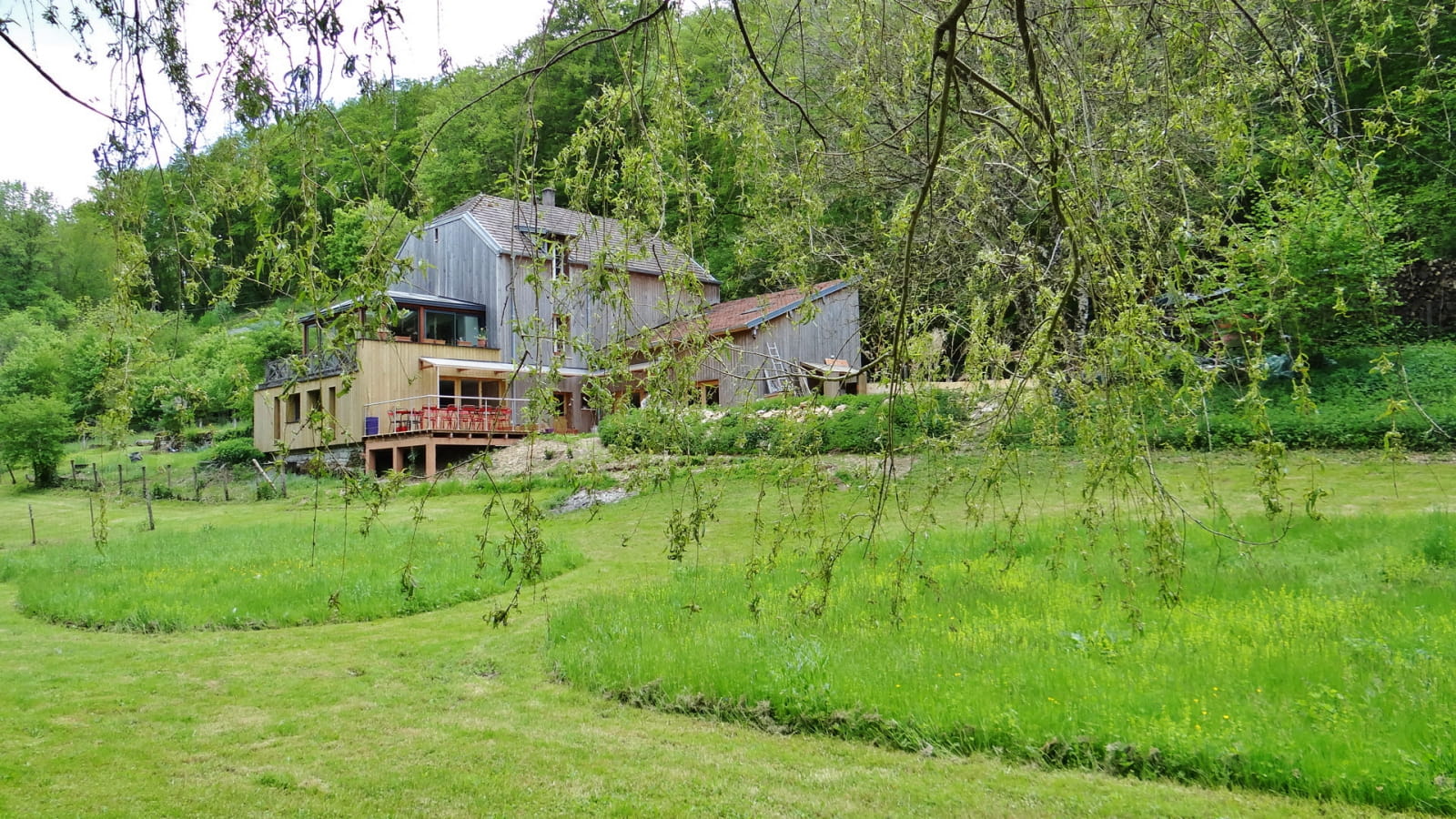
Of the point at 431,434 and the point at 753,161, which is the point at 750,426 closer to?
the point at 753,161

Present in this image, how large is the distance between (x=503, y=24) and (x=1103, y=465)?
103 inches

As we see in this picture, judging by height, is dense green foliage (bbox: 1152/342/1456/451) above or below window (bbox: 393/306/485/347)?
below

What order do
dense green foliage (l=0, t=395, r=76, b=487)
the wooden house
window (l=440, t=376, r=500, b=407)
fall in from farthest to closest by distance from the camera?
dense green foliage (l=0, t=395, r=76, b=487), window (l=440, t=376, r=500, b=407), the wooden house

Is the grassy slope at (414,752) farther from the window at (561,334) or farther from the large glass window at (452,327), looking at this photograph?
the large glass window at (452,327)

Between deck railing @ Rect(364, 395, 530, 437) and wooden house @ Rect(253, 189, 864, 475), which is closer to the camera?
wooden house @ Rect(253, 189, 864, 475)

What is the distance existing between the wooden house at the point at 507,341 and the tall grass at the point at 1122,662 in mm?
1589

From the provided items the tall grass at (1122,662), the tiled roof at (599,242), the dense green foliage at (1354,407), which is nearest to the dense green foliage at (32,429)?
the tall grass at (1122,662)

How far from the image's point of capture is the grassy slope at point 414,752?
4.12m

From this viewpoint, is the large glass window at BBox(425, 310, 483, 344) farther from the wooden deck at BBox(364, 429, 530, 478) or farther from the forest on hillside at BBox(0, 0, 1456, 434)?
the forest on hillside at BBox(0, 0, 1456, 434)

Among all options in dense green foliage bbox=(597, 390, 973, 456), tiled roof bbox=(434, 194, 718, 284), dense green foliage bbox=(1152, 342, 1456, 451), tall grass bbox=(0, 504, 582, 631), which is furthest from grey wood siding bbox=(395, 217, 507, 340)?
tiled roof bbox=(434, 194, 718, 284)

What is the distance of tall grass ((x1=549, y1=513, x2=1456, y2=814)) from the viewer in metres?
4.07

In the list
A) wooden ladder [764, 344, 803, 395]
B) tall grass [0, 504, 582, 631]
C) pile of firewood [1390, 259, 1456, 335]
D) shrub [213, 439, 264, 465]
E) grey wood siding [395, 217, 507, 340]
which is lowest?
tall grass [0, 504, 582, 631]

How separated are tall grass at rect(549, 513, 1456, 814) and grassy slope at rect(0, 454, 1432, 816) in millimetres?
221

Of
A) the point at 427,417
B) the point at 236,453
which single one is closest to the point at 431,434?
the point at 427,417
